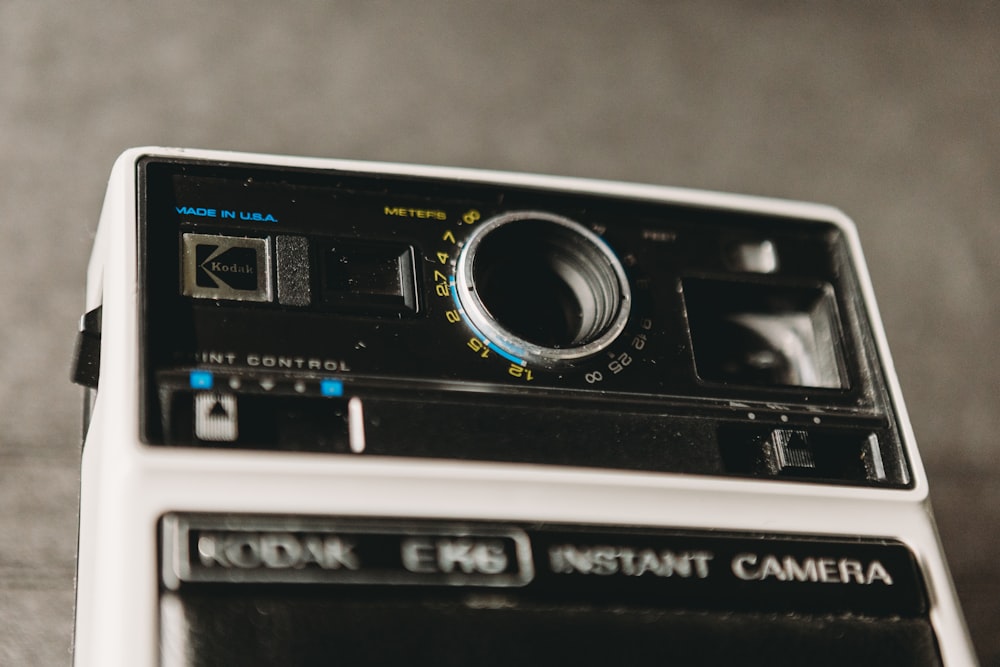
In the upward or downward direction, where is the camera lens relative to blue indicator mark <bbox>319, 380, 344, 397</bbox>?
upward

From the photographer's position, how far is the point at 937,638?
64 cm

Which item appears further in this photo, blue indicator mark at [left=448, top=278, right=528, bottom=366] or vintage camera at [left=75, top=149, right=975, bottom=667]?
blue indicator mark at [left=448, top=278, right=528, bottom=366]

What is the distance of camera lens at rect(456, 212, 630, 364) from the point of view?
688 mm

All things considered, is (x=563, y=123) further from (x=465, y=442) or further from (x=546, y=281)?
(x=465, y=442)

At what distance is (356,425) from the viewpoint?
0.62m

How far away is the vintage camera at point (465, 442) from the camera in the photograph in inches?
22.2

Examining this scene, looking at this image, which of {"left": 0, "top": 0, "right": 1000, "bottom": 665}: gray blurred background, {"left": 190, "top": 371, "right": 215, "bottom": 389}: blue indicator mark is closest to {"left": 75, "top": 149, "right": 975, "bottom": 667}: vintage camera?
{"left": 190, "top": 371, "right": 215, "bottom": 389}: blue indicator mark

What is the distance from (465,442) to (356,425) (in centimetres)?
6

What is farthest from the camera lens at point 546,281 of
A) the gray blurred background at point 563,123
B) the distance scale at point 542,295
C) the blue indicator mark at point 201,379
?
the gray blurred background at point 563,123

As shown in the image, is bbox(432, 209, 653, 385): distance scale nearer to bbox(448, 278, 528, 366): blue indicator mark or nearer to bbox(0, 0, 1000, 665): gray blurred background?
Answer: bbox(448, 278, 528, 366): blue indicator mark

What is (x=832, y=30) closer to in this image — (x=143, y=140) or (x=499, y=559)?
(x=143, y=140)

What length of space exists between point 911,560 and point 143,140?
0.73 meters

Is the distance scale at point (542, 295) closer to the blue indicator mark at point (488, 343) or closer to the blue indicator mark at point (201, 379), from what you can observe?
the blue indicator mark at point (488, 343)

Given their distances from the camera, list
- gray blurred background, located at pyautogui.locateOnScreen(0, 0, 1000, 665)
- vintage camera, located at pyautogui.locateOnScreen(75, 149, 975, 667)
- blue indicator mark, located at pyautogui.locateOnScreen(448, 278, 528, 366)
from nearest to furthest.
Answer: vintage camera, located at pyautogui.locateOnScreen(75, 149, 975, 667) → blue indicator mark, located at pyautogui.locateOnScreen(448, 278, 528, 366) → gray blurred background, located at pyautogui.locateOnScreen(0, 0, 1000, 665)
